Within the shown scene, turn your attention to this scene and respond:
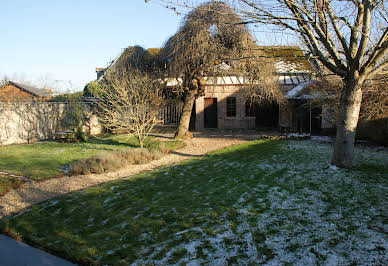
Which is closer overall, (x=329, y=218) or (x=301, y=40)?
(x=329, y=218)

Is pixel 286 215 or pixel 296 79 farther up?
pixel 296 79

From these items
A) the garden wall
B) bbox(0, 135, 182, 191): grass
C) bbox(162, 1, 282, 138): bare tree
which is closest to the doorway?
bbox(162, 1, 282, 138): bare tree

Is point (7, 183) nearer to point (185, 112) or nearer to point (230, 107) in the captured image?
point (185, 112)

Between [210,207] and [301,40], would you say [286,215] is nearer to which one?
[210,207]

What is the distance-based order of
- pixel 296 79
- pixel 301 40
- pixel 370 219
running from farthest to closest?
pixel 296 79
pixel 301 40
pixel 370 219

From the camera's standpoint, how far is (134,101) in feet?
44.0

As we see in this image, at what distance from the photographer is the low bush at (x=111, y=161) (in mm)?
8555

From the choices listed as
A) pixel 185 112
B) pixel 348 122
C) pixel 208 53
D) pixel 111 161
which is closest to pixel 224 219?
pixel 348 122

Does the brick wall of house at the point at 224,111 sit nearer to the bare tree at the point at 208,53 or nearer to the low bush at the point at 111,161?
the bare tree at the point at 208,53

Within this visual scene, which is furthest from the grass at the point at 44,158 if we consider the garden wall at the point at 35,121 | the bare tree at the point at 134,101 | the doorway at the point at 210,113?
the doorway at the point at 210,113

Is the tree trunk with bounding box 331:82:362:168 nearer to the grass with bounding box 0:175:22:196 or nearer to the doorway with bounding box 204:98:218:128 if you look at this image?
the grass with bounding box 0:175:22:196

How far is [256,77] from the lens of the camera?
1353 cm

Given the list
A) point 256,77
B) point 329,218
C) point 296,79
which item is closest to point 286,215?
point 329,218

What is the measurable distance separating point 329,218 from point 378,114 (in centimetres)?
863
